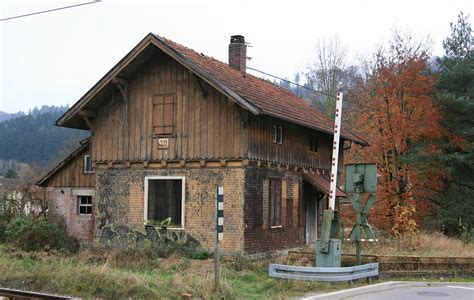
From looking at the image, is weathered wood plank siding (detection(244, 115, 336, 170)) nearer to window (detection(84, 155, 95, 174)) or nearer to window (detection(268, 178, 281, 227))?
window (detection(268, 178, 281, 227))

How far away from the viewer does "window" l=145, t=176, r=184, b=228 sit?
64.0 feet

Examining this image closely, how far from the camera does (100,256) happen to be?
17453mm

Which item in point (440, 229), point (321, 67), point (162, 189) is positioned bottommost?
point (440, 229)

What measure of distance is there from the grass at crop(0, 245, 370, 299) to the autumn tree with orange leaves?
15681 millimetres

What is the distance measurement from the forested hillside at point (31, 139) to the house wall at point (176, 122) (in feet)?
229

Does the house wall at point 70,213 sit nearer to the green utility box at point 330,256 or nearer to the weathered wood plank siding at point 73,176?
the weathered wood plank siding at point 73,176

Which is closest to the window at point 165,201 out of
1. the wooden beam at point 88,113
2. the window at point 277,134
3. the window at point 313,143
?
the wooden beam at point 88,113

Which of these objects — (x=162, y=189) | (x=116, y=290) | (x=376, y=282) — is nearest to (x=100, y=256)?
(x=162, y=189)

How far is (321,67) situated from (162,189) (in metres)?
26.8

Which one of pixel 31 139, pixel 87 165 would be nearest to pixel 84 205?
pixel 87 165

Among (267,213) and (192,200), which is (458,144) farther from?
(192,200)

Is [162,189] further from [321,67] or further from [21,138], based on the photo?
[21,138]

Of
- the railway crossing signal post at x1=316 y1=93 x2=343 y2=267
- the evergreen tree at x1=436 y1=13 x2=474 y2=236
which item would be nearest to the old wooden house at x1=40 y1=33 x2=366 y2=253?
the railway crossing signal post at x1=316 y1=93 x2=343 y2=267

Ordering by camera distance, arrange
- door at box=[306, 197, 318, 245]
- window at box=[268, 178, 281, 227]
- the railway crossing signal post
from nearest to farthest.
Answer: the railway crossing signal post → window at box=[268, 178, 281, 227] → door at box=[306, 197, 318, 245]
